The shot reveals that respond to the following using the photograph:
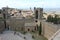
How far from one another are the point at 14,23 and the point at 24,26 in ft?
6.72

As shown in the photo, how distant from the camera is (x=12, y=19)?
27.2 m

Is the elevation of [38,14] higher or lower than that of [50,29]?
higher

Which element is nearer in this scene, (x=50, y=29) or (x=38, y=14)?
(x=50, y=29)

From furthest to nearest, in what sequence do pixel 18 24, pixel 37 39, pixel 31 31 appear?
pixel 18 24 → pixel 31 31 → pixel 37 39

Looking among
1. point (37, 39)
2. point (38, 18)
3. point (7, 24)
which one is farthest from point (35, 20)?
point (37, 39)

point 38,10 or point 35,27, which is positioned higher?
point 38,10

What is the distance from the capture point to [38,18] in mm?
26000

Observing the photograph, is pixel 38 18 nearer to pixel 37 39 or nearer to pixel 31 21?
pixel 31 21

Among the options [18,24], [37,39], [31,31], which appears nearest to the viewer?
[37,39]

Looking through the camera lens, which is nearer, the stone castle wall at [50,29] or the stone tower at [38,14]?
the stone castle wall at [50,29]

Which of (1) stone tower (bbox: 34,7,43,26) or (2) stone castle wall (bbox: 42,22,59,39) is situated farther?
(1) stone tower (bbox: 34,7,43,26)

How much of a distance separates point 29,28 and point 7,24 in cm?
356

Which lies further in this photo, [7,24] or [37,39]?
[7,24]

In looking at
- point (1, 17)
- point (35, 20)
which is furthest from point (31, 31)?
point (1, 17)
